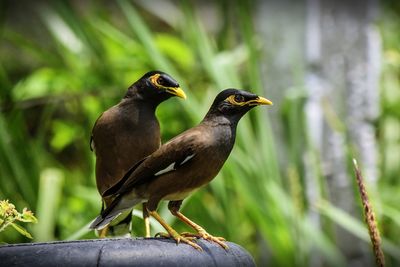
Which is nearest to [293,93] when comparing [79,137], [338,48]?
[338,48]

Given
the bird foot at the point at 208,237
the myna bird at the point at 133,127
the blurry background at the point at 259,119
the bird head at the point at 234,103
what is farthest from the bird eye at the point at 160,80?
the blurry background at the point at 259,119

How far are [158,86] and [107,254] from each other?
2.01 feet

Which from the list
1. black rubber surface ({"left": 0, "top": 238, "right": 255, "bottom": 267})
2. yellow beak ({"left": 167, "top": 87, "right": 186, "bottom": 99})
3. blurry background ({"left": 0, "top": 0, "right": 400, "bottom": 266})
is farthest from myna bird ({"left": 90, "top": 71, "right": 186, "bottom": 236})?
blurry background ({"left": 0, "top": 0, "right": 400, "bottom": 266})

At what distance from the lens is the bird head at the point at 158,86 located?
213 cm

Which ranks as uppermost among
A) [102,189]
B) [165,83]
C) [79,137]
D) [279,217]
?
[165,83]

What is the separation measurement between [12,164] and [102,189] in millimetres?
1359

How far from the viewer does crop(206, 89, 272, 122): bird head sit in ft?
6.76

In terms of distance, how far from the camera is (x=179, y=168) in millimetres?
2025

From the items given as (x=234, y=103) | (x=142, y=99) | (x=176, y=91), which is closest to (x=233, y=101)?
(x=234, y=103)

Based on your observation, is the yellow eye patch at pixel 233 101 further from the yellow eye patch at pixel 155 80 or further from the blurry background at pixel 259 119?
the blurry background at pixel 259 119

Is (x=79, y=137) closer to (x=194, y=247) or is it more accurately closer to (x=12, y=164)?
(x=12, y=164)

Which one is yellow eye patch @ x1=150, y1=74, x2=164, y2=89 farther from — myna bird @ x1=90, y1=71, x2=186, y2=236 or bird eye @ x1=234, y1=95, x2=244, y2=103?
bird eye @ x1=234, y1=95, x2=244, y2=103

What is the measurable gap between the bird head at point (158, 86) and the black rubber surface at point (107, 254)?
1.61 feet

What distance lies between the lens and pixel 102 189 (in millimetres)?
2285
